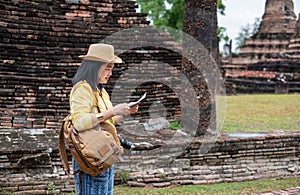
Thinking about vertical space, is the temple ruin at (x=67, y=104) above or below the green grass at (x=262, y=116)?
above

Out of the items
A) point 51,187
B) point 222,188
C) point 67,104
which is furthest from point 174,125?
point 51,187

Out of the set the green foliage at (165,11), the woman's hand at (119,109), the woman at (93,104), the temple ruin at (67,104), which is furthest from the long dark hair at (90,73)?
the green foliage at (165,11)

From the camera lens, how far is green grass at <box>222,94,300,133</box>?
7570mm

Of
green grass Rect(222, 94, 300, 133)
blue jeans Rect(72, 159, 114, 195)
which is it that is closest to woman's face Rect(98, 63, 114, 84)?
blue jeans Rect(72, 159, 114, 195)

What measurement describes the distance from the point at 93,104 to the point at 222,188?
2730 millimetres

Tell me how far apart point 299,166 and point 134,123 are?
235 centimetres

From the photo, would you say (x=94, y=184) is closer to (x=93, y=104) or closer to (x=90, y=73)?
(x=93, y=104)

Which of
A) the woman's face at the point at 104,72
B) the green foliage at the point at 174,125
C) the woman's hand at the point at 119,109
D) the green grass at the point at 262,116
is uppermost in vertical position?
the woman's face at the point at 104,72

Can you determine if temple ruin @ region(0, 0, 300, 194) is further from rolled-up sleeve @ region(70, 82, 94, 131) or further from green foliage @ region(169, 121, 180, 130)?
rolled-up sleeve @ region(70, 82, 94, 131)

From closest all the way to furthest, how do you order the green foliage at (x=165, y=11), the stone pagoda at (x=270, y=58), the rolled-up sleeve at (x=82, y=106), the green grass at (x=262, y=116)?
the rolled-up sleeve at (x=82, y=106), the green grass at (x=262, y=116), the stone pagoda at (x=270, y=58), the green foliage at (x=165, y=11)

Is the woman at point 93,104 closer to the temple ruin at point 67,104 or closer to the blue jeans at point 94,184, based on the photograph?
the blue jeans at point 94,184

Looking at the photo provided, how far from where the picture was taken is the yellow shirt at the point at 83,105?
258cm

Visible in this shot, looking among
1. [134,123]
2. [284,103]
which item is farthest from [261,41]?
[134,123]

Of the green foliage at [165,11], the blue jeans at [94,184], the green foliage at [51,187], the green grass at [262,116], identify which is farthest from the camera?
the green foliage at [165,11]
